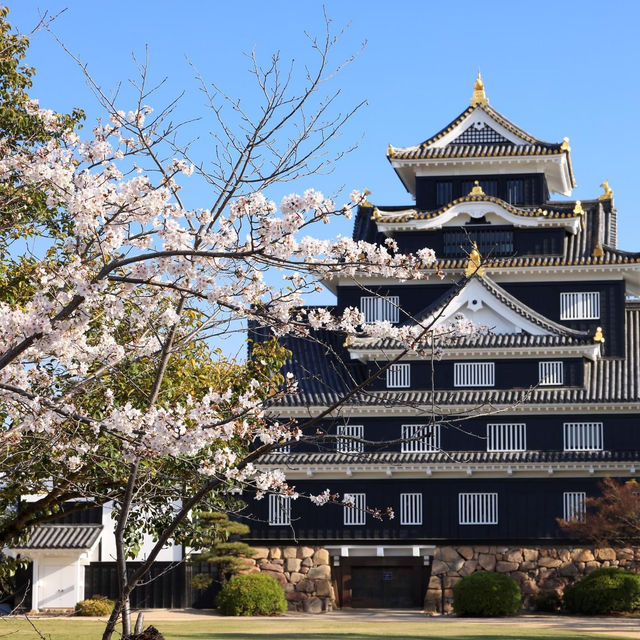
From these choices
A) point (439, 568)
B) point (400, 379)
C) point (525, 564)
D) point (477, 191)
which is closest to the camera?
point (525, 564)

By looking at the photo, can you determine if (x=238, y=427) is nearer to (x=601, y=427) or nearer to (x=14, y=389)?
(x=14, y=389)

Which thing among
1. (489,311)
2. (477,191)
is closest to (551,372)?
(489,311)

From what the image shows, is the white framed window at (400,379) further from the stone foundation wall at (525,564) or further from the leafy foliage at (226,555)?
the leafy foliage at (226,555)

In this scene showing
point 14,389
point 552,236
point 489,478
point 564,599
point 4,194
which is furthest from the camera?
point 552,236

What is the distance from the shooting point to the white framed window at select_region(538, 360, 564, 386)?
39.4 meters

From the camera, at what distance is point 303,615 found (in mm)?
36438

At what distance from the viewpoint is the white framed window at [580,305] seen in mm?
40875

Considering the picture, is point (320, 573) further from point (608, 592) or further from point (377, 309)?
point (377, 309)

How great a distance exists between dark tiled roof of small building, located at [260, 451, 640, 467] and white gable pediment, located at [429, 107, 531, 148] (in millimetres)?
11536

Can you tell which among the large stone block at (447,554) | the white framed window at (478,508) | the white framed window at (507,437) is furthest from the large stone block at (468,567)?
the white framed window at (507,437)

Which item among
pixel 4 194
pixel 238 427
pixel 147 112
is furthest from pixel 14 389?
pixel 4 194

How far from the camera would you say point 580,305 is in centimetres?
4097

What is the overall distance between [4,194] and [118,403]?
3660mm

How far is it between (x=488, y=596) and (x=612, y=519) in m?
4.65
